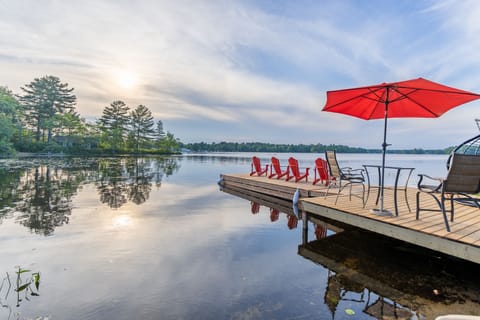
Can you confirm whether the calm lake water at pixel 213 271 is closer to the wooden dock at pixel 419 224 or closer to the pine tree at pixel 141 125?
the wooden dock at pixel 419 224

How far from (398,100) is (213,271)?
407 centimetres

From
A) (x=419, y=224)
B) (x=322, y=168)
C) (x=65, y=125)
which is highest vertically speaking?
(x=65, y=125)

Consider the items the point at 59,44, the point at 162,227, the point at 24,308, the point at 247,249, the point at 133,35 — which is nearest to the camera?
the point at 24,308

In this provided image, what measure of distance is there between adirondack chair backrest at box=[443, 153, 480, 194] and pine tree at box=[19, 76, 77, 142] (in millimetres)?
44726

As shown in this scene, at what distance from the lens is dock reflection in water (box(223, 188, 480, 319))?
2.39 m

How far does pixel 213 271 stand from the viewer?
3.28m

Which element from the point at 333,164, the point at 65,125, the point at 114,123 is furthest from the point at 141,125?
the point at 333,164

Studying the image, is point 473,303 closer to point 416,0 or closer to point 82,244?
point 82,244

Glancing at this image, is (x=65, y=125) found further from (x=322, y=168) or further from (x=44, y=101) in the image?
(x=322, y=168)

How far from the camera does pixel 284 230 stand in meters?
5.24

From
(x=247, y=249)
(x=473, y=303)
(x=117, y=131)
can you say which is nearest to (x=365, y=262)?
(x=473, y=303)

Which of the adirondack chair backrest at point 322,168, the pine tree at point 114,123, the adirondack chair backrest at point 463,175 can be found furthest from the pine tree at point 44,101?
the adirondack chair backrest at point 463,175

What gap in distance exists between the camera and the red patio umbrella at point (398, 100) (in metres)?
3.08

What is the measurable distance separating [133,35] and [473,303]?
1147cm
